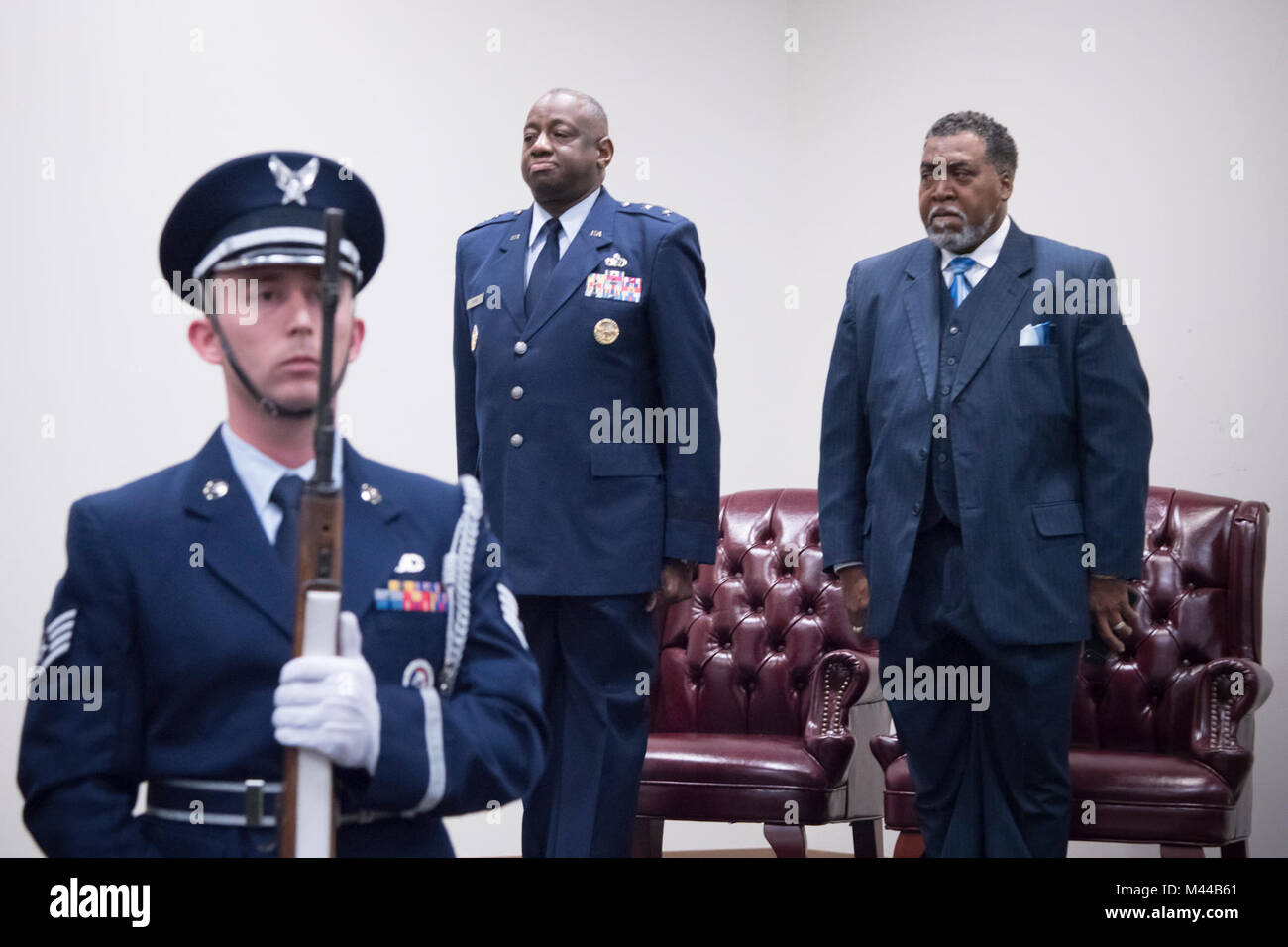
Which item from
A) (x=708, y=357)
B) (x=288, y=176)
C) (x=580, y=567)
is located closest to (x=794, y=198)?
(x=708, y=357)

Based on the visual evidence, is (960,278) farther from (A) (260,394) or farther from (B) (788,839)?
(A) (260,394)

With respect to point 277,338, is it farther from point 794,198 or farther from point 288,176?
point 794,198

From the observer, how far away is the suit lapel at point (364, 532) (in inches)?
52.1

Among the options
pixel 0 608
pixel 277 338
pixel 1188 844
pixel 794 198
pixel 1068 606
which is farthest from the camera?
pixel 794 198

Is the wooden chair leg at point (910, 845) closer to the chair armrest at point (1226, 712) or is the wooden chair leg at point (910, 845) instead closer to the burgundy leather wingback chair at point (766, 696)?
the burgundy leather wingback chair at point (766, 696)

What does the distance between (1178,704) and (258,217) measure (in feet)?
9.17

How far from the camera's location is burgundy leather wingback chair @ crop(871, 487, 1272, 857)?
3.12 meters

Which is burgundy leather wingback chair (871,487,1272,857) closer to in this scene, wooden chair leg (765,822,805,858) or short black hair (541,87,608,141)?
wooden chair leg (765,822,805,858)

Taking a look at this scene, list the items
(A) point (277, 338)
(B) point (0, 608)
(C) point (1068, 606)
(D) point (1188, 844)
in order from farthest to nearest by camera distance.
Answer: (B) point (0, 608) < (D) point (1188, 844) < (C) point (1068, 606) < (A) point (277, 338)

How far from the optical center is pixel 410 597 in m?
1.33

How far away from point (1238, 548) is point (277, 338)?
9.47 ft

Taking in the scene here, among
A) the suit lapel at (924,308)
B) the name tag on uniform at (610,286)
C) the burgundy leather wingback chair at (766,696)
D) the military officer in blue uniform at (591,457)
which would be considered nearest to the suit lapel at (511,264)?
the military officer in blue uniform at (591,457)

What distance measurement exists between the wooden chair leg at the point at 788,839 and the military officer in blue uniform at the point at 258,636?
2331mm

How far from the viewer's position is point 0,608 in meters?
3.50
